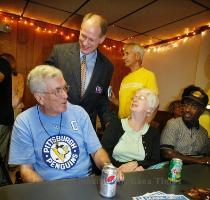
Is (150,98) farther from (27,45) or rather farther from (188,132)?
(27,45)

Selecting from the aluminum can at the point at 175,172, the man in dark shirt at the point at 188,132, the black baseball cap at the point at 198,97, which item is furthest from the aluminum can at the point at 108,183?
the black baseball cap at the point at 198,97

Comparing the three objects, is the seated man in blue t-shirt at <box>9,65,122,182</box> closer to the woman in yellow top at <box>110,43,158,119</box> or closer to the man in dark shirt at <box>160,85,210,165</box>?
the man in dark shirt at <box>160,85,210,165</box>

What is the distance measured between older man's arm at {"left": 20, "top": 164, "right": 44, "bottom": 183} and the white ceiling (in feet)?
9.03

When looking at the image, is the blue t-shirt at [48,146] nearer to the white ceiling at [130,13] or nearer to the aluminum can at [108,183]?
the aluminum can at [108,183]

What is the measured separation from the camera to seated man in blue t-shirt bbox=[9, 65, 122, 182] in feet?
Answer: 5.00

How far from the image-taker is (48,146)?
60.6 inches

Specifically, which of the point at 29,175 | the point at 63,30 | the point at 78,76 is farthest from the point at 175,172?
the point at 63,30

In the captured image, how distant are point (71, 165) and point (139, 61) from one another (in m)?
1.79

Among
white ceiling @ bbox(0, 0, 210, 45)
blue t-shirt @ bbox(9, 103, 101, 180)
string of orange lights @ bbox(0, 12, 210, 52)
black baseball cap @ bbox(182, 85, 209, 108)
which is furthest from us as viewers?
string of orange lights @ bbox(0, 12, 210, 52)

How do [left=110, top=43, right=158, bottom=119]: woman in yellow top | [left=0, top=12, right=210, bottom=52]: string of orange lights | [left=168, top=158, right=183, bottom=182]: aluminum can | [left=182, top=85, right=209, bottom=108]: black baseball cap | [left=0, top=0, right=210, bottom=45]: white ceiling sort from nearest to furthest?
[left=168, top=158, right=183, bottom=182]: aluminum can, [left=182, top=85, right=209, bottom=108]: black baseball cap, [left=110, top=43, right=158, bottom=119]: woman in yellow top, [left=0, top=0, right=210, bottom=45]: white ceiling, [left=0, top=12, right=210, bottom=52]: string of orange lights

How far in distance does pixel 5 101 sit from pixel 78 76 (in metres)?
0.75

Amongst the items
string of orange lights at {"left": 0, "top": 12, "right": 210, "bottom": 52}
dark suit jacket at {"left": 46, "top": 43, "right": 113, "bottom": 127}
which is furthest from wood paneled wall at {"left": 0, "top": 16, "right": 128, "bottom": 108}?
dark suit jacket at {"left": 46, "top": 43, "right": 113, "bottom": 127}

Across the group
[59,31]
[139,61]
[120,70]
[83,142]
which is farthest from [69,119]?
[120,70]

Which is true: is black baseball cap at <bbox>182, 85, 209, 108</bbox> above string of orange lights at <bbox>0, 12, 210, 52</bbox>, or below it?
below
